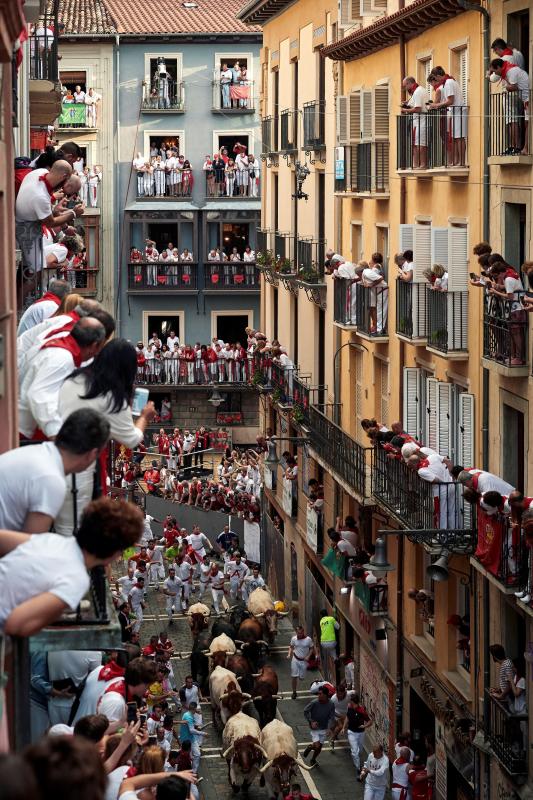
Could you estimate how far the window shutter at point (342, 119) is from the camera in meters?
34.0

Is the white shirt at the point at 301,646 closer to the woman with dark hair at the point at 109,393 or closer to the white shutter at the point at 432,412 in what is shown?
the white shutter at the point at 432,412

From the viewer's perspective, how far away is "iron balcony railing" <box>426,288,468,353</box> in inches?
1029

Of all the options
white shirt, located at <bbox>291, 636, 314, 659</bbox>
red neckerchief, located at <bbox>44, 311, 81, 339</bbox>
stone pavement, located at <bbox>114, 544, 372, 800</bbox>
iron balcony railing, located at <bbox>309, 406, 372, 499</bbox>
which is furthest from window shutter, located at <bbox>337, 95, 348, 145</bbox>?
red neckerchief, located at <bbox>44, 311, 81, 339</bbox>

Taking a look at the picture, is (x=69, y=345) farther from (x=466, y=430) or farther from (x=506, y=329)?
(x=466, y=430)

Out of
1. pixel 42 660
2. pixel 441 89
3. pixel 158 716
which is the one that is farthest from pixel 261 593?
pixel 42 660

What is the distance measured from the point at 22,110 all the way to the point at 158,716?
10047 mm

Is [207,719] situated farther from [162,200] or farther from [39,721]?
[162,200]

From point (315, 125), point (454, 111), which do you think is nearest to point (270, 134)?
point (315, 125)

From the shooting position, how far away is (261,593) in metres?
38.9

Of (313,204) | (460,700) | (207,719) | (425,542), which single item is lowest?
(207,719)

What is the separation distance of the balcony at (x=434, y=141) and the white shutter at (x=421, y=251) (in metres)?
1.10

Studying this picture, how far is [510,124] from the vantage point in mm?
23281

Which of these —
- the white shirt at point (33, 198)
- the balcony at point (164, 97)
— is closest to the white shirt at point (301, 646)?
the white shirt at point (33, 198)

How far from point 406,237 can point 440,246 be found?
7.23 feet
